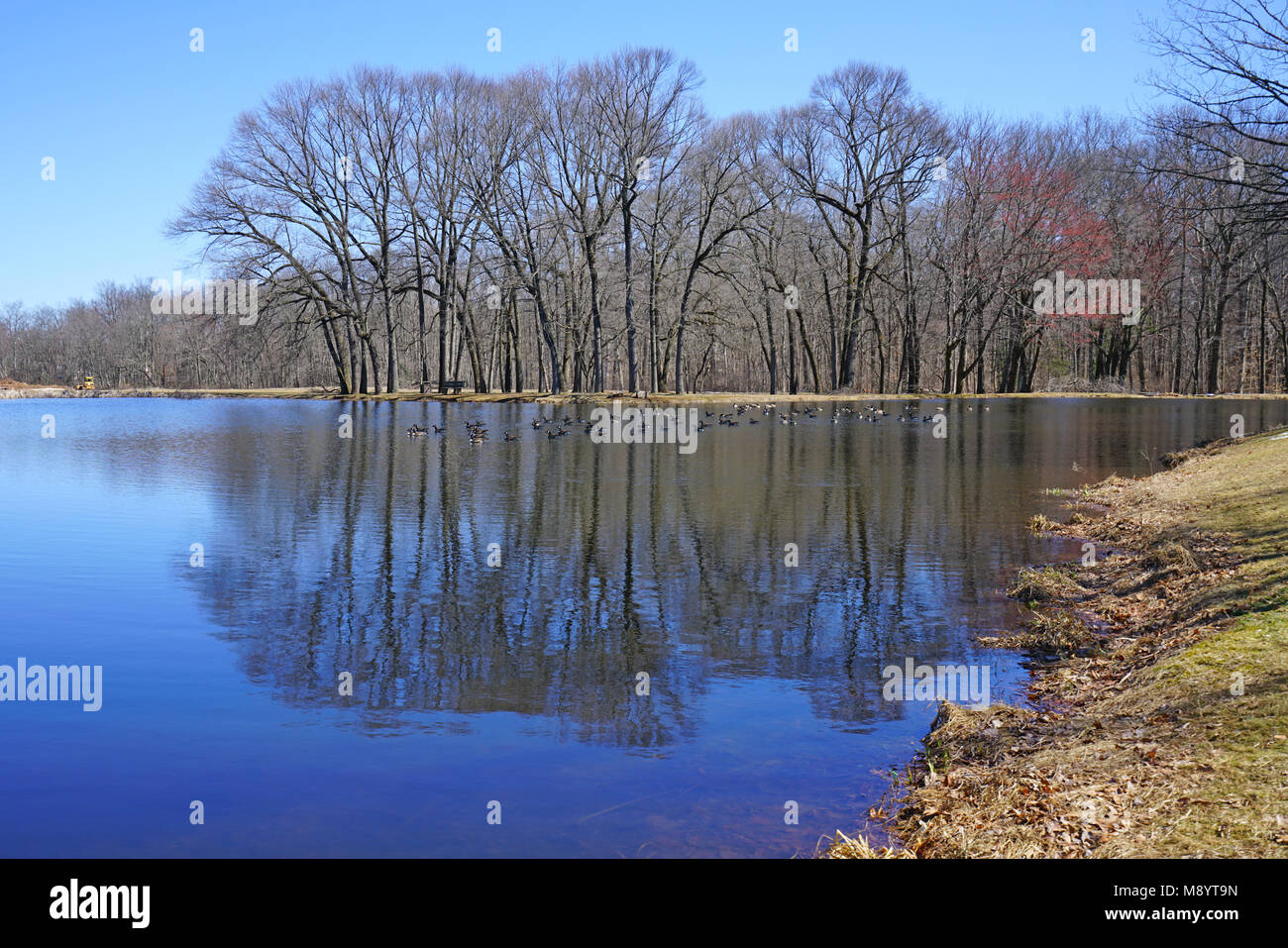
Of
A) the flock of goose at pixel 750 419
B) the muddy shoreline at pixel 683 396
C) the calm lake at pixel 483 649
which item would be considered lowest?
the calm lake at pixel 483 649

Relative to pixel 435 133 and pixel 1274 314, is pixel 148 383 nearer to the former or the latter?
pixel 435 133

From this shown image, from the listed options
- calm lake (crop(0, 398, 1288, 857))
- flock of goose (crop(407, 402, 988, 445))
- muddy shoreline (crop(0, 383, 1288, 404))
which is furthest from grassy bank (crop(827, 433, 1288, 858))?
muddy shoreline (crop(0, 383, 1288, 404))

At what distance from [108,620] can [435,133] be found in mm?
56471

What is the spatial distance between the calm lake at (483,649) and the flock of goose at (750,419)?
11411 millimetres

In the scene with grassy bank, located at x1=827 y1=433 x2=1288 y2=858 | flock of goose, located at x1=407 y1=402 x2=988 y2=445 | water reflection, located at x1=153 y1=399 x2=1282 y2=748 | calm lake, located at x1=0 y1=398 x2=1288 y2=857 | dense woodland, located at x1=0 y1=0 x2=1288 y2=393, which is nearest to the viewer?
grassy bank, located at x1=827 y1=433 x2=1288 y2=858

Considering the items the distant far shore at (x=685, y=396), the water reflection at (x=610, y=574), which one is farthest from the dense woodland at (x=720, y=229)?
the water reflection at (x=610, y=574)

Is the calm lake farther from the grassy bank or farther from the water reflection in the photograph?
the grassy bank

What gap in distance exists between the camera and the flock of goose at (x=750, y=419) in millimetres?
35719

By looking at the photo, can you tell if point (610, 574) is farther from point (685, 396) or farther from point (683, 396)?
point (685, 396)

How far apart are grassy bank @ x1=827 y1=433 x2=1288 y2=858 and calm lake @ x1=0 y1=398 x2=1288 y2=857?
1.76ft

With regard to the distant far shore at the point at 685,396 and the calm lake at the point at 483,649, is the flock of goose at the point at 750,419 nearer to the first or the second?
the distant far shore at the point at 685,396

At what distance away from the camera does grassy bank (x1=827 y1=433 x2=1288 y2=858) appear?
5.39m

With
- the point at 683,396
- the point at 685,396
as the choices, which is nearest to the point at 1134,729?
the point at 683,396
